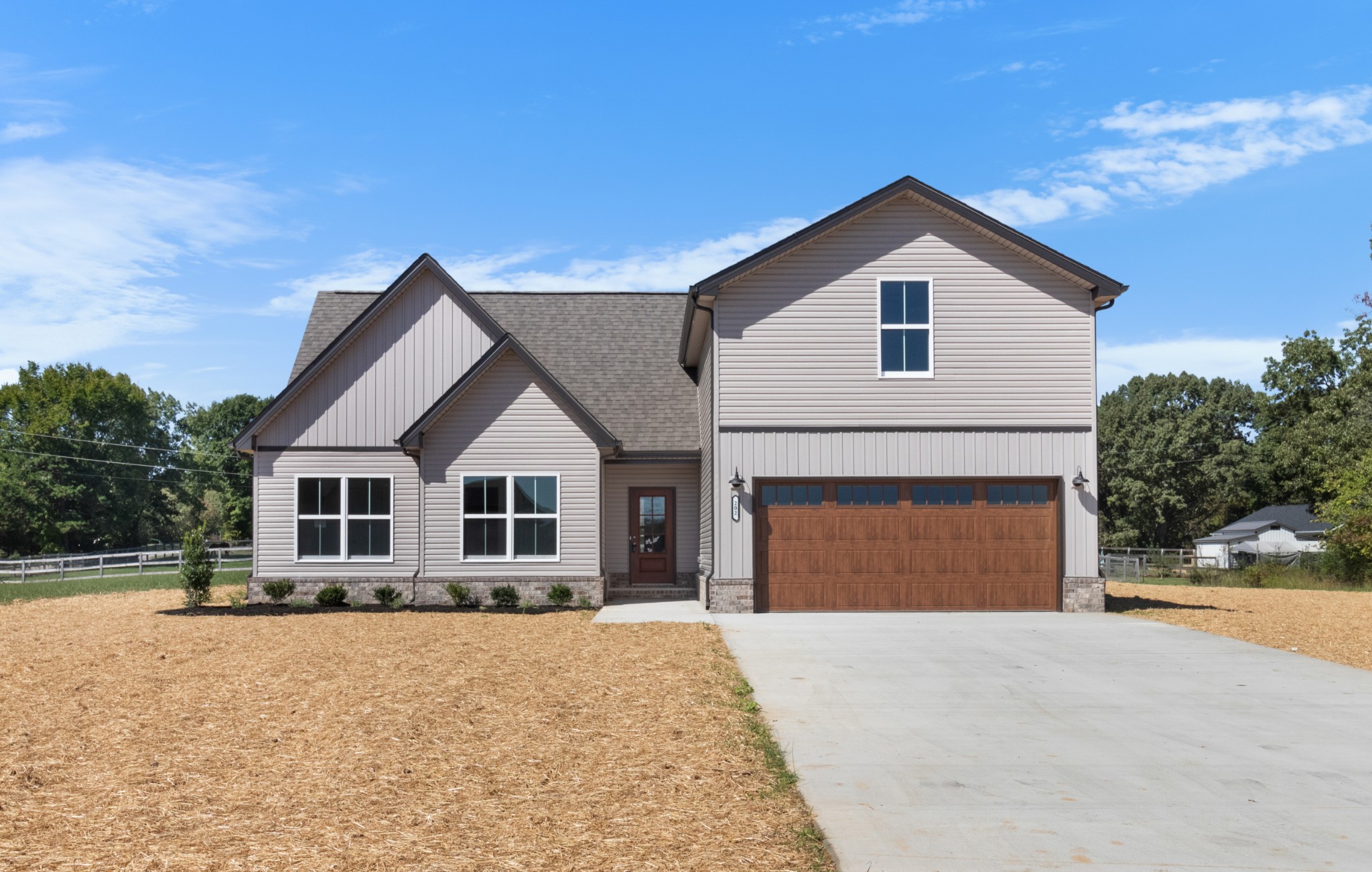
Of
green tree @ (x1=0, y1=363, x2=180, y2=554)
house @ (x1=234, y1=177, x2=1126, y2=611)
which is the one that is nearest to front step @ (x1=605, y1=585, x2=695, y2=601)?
house @ (x1=234, y1=177, x2=1126, y2=611)

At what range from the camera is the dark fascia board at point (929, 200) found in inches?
763

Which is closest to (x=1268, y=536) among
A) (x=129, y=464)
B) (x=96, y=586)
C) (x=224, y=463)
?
(x=96, y=586)

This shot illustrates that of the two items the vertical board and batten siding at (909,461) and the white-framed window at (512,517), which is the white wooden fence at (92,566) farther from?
the vertical board and batten siding at (909,461)

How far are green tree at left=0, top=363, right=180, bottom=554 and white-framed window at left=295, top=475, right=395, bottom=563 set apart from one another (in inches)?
2130

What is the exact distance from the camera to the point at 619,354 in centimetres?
2581

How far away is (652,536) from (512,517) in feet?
11.9

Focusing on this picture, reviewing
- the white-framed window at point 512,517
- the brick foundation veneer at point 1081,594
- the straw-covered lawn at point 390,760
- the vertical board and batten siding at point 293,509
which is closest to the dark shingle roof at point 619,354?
the white-framed window at point 512,517

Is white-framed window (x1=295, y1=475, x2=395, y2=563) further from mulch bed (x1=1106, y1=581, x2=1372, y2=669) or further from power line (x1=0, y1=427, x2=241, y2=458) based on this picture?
power line (x1=0, y1=427, x2=241, y2=458)

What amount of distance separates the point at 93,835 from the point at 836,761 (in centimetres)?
505

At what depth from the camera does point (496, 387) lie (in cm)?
2111

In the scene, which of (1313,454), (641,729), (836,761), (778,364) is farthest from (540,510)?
(1313,454)

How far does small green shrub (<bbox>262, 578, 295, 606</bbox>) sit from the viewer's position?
68.7 ft

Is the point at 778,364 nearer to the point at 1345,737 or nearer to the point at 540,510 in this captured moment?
the point at 540,510

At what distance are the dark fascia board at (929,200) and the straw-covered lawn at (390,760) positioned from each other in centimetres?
715
